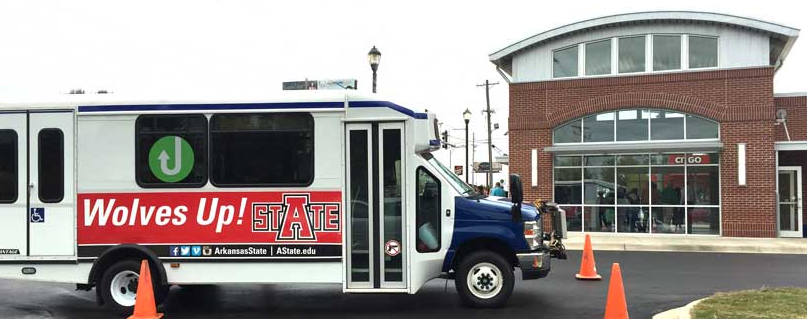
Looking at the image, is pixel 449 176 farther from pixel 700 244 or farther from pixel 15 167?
pixel 700 244

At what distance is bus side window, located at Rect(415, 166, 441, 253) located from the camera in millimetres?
7363

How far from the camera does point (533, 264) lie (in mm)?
7531

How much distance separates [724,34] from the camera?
57.7 feet

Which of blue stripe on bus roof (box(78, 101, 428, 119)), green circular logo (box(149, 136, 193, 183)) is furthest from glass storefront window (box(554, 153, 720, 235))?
green circular logo (box(149, 136, 193, 183))

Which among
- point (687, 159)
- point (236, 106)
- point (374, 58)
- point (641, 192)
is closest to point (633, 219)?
point (641, 192)

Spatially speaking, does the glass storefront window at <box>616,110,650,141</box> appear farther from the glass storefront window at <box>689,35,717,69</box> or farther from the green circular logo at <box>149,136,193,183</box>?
the green circular logo at <box>149,136,193,183</box>

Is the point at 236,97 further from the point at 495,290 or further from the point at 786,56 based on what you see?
the point at 786,56

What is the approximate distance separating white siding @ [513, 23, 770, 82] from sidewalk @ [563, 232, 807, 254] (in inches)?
197

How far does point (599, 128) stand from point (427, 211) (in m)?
12.8

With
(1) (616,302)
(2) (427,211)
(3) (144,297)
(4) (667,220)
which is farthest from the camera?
(4) (667,220)

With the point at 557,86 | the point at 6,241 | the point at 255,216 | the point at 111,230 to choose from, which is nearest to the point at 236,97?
the point at 255,216

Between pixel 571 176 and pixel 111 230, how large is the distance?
14.7 metres

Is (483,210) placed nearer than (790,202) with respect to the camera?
Yes

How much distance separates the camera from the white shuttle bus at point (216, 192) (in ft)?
23.8
